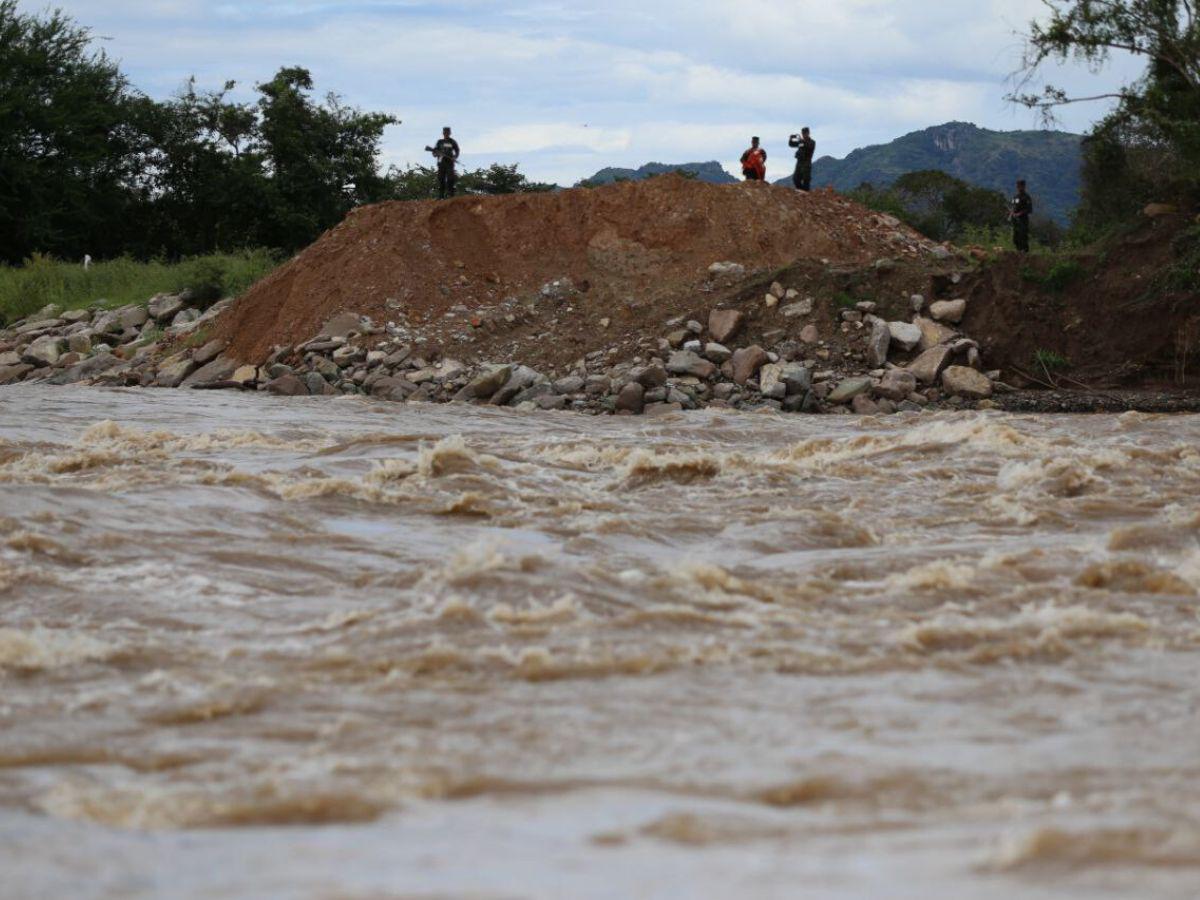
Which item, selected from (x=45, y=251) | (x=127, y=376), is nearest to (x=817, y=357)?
(x=127, y=376)

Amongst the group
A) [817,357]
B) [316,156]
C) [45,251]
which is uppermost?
[316,156]

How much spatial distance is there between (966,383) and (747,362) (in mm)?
2687

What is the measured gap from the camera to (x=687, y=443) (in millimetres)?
13383

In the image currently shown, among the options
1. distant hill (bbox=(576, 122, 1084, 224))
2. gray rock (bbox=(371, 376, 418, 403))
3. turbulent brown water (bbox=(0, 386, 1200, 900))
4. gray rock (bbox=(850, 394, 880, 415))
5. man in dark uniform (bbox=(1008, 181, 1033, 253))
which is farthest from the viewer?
distant hill (bbox=(576, 122, 1084, 224))

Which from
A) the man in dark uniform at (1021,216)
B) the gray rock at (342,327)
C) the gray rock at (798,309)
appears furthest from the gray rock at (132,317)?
the man in dark uniform at (1021,216)

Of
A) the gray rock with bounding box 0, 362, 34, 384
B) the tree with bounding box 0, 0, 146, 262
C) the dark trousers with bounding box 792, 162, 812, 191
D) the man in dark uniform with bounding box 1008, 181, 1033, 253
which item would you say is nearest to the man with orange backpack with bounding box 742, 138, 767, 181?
the dark trousers with bounding box 792, 162, 812, 191

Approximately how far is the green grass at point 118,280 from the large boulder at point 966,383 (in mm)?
13514

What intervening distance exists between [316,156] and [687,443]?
848 inches

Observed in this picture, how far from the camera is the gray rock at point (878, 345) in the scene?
58.2 feet

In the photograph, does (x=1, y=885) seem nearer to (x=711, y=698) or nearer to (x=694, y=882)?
(x=694, y=882)

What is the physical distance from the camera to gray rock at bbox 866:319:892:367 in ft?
58.2

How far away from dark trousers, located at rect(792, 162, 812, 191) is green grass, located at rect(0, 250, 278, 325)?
9764mm

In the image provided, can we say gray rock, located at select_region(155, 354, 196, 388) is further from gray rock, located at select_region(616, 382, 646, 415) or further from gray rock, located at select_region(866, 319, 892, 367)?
gray rock, located at select_region(866, 319, 892, 367)

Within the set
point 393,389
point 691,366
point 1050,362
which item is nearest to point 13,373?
point 393,389
